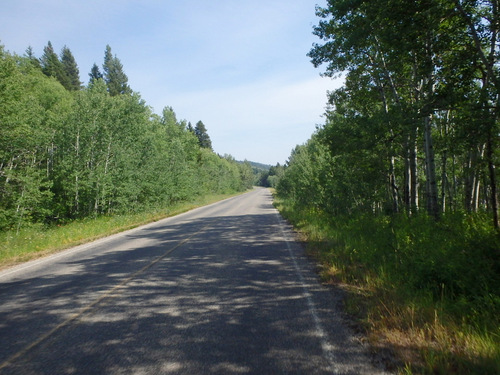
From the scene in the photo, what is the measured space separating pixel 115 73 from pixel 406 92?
5854 centimetres

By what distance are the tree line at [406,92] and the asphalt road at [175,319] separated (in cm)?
506

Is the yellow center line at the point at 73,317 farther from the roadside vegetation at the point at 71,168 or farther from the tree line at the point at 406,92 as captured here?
the tree line at the point at 406,92

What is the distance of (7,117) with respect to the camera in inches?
611

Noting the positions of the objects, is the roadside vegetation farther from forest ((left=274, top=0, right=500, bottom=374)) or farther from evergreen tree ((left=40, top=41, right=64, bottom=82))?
evergreen tree ((left=40, top=41, right=64, bottom=82))

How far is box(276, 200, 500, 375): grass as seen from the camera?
10.1 feet

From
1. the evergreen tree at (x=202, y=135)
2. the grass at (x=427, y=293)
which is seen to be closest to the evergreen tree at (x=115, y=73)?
the evergreen tree at (x=202, y=135)

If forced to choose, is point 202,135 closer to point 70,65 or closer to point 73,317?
point 70,65

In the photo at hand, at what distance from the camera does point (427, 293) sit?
455cm

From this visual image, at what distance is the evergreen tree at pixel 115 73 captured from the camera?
55.5 metres

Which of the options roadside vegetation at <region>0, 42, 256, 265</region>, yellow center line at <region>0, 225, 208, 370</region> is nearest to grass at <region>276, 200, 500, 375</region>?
yellow center line at <region>0, 225, 208, 370</region>

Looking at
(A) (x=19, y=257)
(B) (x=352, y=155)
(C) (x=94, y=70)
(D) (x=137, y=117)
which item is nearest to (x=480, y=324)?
(B) (x=352, y=155)

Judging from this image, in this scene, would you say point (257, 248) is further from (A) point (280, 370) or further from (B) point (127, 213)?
(B) point (127, 213)

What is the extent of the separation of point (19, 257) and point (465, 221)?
560 inches

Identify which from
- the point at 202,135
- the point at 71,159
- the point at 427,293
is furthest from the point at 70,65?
the point at 427,293
